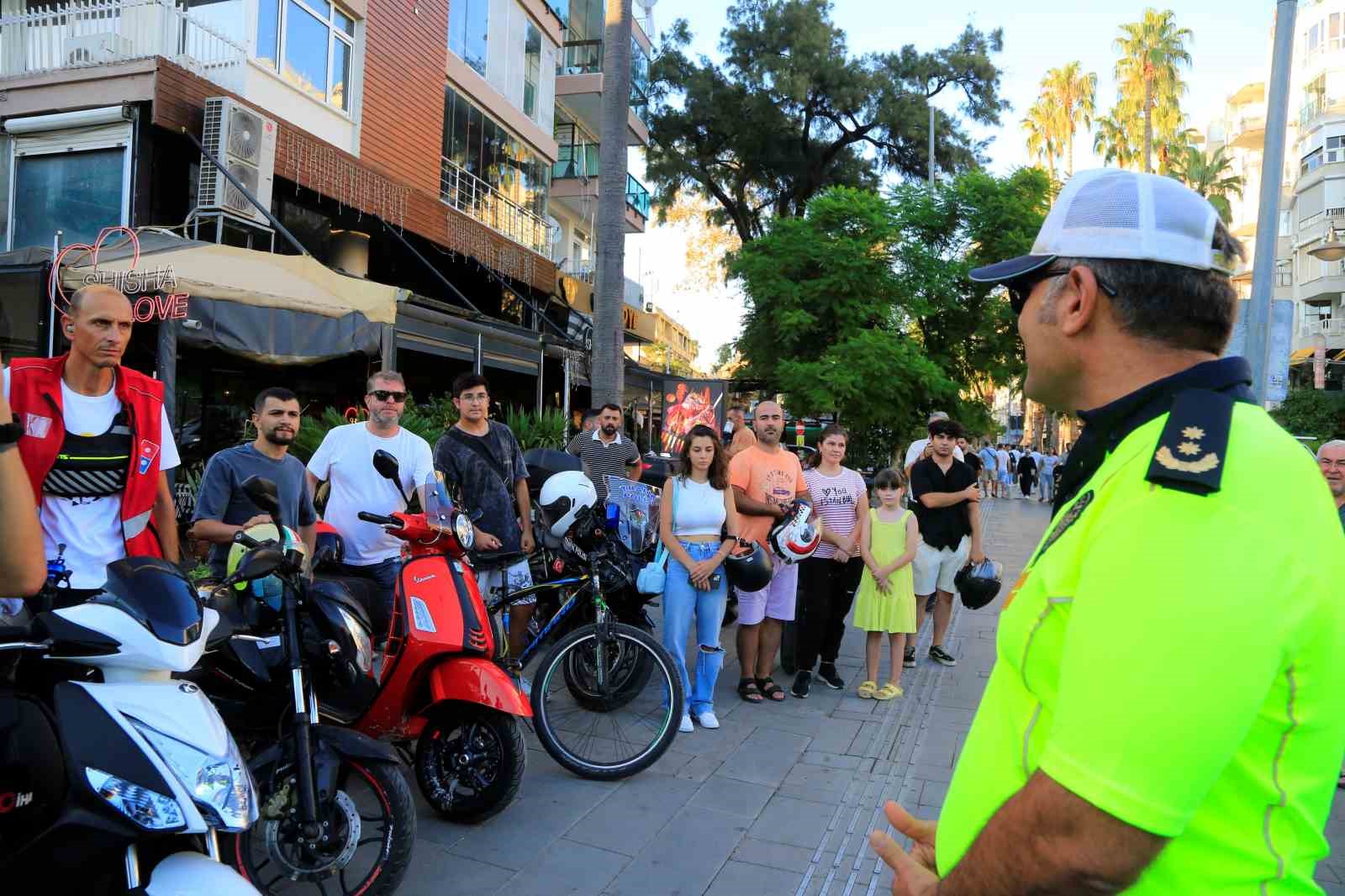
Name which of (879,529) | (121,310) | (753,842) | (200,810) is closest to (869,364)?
(879,529)

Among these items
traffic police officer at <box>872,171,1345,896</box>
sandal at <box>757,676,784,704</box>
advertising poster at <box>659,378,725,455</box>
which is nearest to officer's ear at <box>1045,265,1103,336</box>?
traffic police officer at <box>872,171,1345,896</box>

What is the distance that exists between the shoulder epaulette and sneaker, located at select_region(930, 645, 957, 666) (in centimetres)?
674

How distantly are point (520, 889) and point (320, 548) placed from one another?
191 centimetres

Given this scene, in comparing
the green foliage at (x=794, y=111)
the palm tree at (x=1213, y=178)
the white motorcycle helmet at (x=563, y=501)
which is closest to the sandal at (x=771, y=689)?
the white motorcycle helmet at (x=563, y=501)

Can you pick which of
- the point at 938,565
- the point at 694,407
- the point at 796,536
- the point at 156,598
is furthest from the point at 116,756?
the point at 694,407

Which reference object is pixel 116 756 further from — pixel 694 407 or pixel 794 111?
pixel 794 111

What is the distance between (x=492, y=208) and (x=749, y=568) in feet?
52.4

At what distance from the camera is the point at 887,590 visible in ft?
21.4

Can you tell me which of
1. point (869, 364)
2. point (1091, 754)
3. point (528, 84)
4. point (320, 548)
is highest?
point (528, 84)

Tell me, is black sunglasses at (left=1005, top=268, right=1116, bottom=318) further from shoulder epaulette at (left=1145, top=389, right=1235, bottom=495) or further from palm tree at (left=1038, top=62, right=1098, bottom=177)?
palm tree at (left=1038, top=62, right=1098, bottom=177)

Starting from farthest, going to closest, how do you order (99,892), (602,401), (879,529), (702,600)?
(602,401) < (879,529) < (702,600) < (99,892)

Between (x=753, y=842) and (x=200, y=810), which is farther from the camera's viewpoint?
(x=753, y=842)

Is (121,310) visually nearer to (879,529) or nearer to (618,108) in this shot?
(879,529)

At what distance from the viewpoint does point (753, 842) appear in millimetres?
4078
